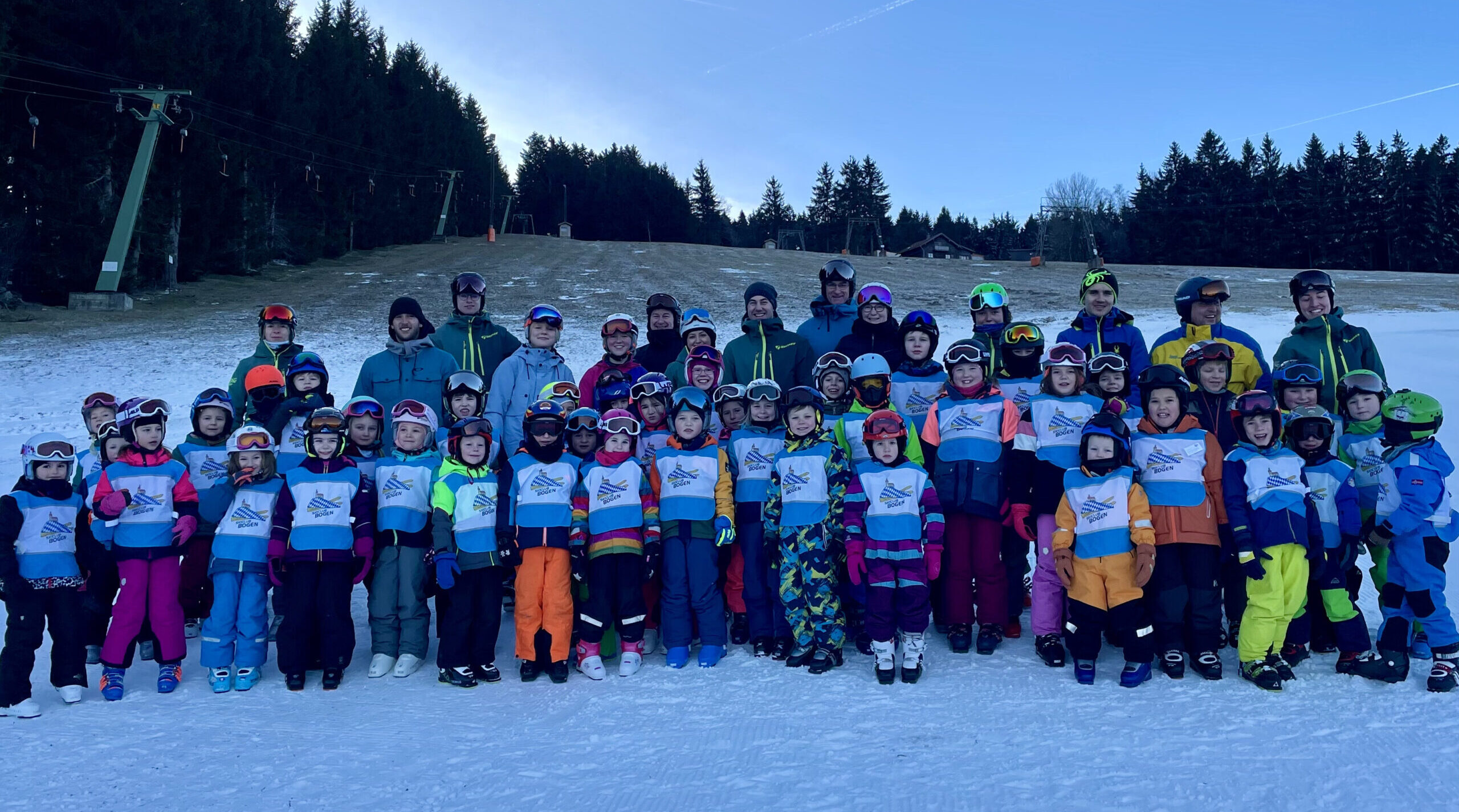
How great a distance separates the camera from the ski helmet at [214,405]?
17.2 feet

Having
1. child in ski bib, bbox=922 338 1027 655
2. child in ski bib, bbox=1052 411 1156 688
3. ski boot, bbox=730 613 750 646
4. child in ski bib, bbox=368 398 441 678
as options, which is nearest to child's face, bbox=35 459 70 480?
child in ski bib, bbox=368 398 441 678

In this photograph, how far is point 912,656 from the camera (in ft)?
14.6

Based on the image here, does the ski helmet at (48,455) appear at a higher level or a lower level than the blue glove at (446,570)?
higher

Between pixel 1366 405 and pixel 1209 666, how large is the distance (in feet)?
5.93

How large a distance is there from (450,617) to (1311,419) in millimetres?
4857

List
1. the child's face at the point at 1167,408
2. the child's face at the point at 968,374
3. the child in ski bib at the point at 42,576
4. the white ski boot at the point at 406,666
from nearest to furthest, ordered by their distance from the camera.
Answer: the child in ski bib at the point at 42,576 < the child's face at the point at 1167,408 < the white ski boot at the point at 406,666 < the child's face at the point at 968,374

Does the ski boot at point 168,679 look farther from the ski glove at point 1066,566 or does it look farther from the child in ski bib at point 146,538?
the ski glove at point 1066,566

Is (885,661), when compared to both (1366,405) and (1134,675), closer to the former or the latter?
(1134,675)

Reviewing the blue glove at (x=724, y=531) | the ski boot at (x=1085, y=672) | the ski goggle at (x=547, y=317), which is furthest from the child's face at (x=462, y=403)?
the ski boot at (x=1085, y=672)

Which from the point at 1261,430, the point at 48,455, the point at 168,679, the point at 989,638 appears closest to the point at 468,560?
the point at 168,679

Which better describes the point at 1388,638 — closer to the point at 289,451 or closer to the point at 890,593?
the point at 890,593

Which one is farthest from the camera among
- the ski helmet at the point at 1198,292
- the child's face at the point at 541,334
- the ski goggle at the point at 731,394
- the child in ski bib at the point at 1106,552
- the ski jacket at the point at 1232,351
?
the child's face at the point at 541,334

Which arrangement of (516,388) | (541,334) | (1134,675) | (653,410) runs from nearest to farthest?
(1134,675) → (653,410) → (516,388) → (541,334)

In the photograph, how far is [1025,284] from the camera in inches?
1162
